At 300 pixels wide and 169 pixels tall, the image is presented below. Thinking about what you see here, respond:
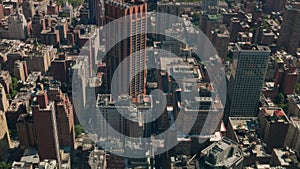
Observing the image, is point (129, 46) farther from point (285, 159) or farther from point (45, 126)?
point (285, 159)

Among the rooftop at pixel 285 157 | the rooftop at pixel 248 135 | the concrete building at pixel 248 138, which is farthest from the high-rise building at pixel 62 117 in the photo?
the rooftop at pixel 285 157

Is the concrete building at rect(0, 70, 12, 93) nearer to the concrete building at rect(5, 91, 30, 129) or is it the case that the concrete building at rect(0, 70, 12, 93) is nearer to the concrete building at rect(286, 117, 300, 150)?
the concrete building at rect(5, 91, 30, 129)

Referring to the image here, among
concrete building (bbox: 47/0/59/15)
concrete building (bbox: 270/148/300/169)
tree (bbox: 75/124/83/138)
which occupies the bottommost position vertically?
tree (bbox: 75/124/83/138)

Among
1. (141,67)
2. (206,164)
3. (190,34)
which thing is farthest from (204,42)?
(206,164)

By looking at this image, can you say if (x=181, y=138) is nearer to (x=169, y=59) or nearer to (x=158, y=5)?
(x=169, y=59)

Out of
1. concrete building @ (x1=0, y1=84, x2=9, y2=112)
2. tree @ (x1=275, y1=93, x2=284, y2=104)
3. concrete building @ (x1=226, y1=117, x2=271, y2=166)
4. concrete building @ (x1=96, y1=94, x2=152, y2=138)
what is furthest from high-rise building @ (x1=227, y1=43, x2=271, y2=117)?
concrete building @ (x1=0, y1=84, x2=9, y2=112)
